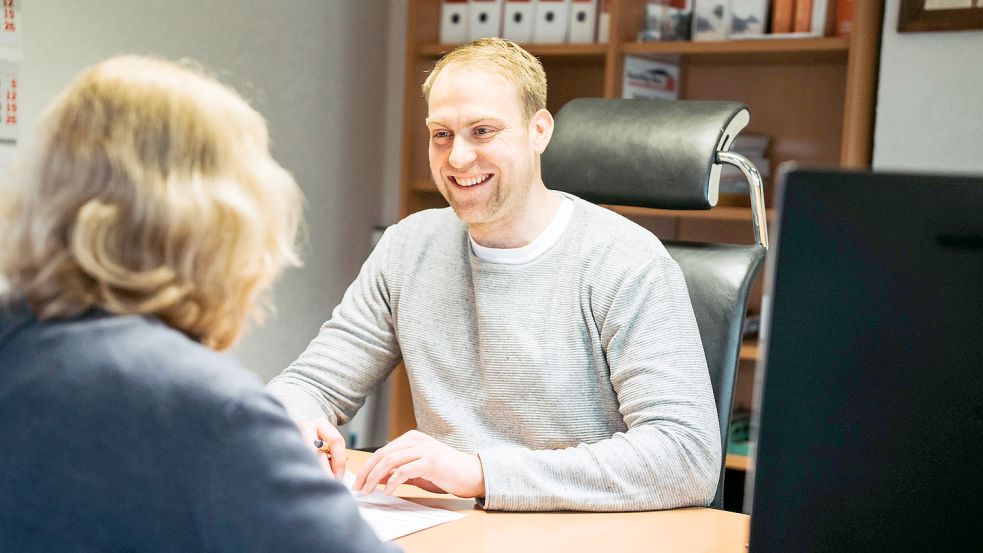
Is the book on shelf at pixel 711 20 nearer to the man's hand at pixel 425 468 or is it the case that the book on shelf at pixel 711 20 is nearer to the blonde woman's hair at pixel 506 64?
the blonde woman's hair at pixel 506 64

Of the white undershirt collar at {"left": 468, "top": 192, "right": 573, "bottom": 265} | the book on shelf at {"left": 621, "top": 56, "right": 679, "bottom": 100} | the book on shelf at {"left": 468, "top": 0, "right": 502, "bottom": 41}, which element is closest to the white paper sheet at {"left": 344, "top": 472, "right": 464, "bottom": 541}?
Result: the white undershirt collar at {"left": 468, "top": 192, "right": 573, "bottom": 265}

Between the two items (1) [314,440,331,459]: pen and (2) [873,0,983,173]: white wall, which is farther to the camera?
(2) [873,0,983,173]: white wall

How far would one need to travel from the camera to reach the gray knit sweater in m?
1.37

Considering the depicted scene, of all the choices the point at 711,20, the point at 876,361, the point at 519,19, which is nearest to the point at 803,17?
the point at 711,20

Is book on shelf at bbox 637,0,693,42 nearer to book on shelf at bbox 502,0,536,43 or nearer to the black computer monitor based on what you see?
book on shelf at bbox 502,0,536,43

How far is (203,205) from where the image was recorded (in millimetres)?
788

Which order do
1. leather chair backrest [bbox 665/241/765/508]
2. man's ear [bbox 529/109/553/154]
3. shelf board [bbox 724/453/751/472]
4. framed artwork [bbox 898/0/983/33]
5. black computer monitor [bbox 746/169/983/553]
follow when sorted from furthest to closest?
1. shelf board [bbox 724/453/751/472]
2. framed artwork [bbox 898/0/983/33]
3. man's ear [bbox 529/109/553/154]
4. leather chair backrest [bbox 665/241/765/508]
5. black computer monitor [bbox 746/169/983/553]

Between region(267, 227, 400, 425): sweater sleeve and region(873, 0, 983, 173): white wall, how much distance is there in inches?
61.5

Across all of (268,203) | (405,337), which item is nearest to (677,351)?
(405,337)

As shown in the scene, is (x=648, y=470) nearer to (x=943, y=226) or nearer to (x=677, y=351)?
(x=677, y=351)

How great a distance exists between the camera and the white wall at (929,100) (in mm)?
2742

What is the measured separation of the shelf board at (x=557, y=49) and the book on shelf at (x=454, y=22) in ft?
0.12

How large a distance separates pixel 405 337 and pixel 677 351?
1.50 feet

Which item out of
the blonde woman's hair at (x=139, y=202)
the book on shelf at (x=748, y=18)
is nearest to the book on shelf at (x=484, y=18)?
the book on shelf at (x=748, y=18)
